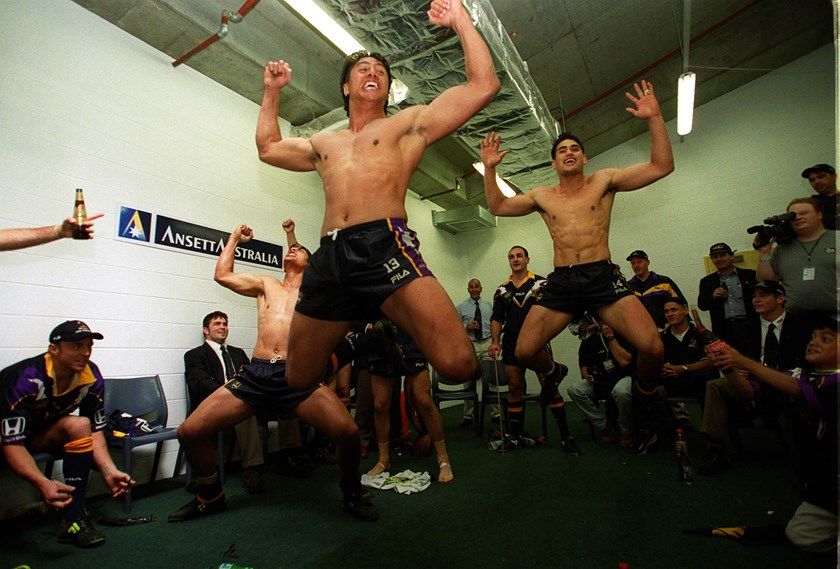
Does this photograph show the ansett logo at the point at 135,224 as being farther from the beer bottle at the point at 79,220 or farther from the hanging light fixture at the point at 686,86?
the hanging light fixture at the point at 686,86

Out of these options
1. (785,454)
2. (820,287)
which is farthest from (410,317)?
(785,454)

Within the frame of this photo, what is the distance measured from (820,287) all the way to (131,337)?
202 inches

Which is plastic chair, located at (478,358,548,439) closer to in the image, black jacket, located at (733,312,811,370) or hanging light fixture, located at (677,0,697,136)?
black jacket, located at (733,312,811,370)

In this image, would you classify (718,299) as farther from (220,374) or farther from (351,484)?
(220,374)

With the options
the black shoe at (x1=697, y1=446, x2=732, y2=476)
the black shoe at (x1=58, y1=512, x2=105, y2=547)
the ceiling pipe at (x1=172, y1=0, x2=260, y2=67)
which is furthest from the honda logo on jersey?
the black shoe at (x1=697, y1=446, x2=732, y2=476)

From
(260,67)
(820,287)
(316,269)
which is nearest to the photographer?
(316,269)

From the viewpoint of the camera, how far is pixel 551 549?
1910 millimetres

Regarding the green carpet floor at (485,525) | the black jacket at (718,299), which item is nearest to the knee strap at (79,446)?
the green carpet floor at (485,525)

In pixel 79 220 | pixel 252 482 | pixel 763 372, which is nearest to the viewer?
pixel 79 220

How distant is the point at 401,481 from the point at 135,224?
3159 mm

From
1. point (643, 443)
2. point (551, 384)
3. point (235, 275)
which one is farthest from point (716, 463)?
point (235, 275)

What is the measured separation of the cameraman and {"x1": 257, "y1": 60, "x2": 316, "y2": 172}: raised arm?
10.5 feet

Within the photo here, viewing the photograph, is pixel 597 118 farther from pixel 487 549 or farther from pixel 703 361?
pixel 487 549

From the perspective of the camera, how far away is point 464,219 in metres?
8.01
